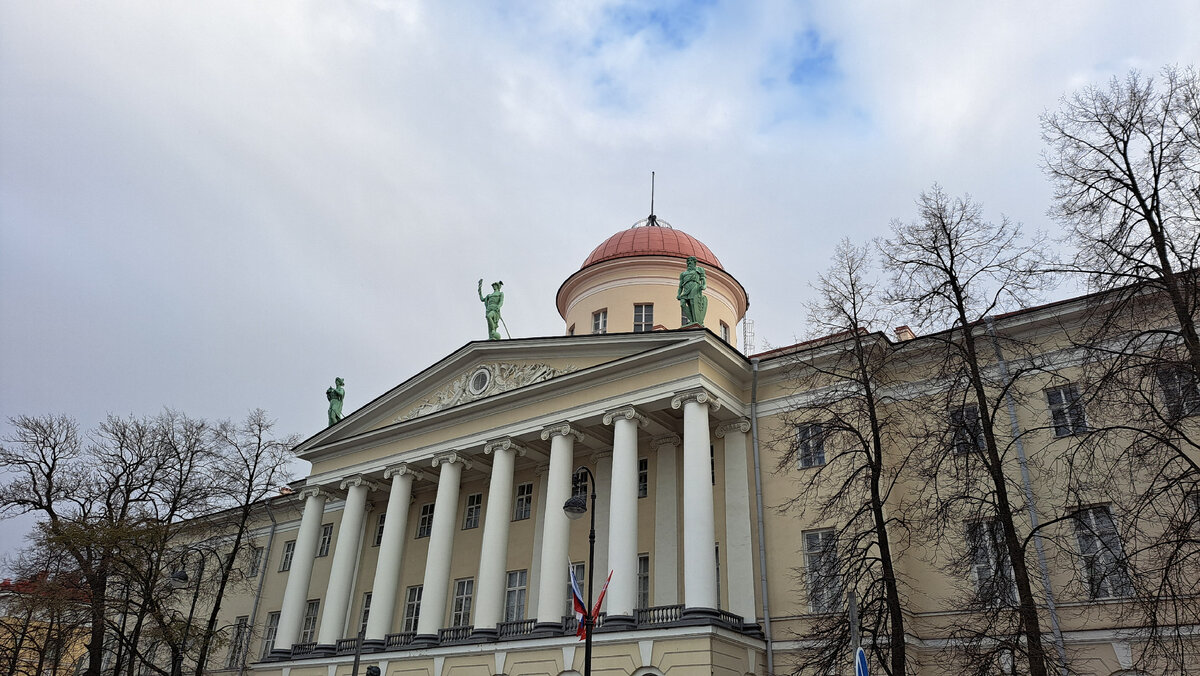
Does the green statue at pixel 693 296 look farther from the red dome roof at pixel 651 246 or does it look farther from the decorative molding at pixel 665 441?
the red dome roof at pixel 651 246

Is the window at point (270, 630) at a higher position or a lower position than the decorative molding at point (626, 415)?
lower

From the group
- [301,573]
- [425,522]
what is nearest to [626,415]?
[425,522]

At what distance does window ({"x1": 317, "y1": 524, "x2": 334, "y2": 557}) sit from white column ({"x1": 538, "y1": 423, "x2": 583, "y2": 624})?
12.9 meters

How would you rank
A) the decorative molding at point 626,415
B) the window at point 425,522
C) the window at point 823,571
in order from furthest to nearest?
the window at point 425,522
the decorative molding at point 626,415
the window at point 823,571

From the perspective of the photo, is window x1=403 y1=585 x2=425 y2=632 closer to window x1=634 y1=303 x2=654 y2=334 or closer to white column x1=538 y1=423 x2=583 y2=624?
white column x1=538 y1=423 x2=583 y2=624

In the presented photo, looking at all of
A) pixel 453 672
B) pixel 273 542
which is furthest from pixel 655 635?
pixel 273 542

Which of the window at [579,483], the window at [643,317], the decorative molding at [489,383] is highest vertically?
the window at [643,317]

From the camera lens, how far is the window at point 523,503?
26375 millimetres

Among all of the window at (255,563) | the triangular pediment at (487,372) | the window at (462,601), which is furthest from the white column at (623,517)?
the window at (255,563)

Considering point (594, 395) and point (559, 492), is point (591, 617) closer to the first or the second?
point (559, 492)

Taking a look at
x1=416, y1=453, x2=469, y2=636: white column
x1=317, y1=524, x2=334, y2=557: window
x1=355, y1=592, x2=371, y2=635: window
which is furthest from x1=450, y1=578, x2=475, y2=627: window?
x1=317, y1=524, x2=334, y2=557: window

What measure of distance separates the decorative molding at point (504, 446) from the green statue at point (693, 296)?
20.9 feet

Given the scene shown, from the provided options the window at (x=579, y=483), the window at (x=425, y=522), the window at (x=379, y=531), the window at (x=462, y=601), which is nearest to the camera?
the window at (x=579, y=483)

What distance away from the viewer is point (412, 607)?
2773cm
